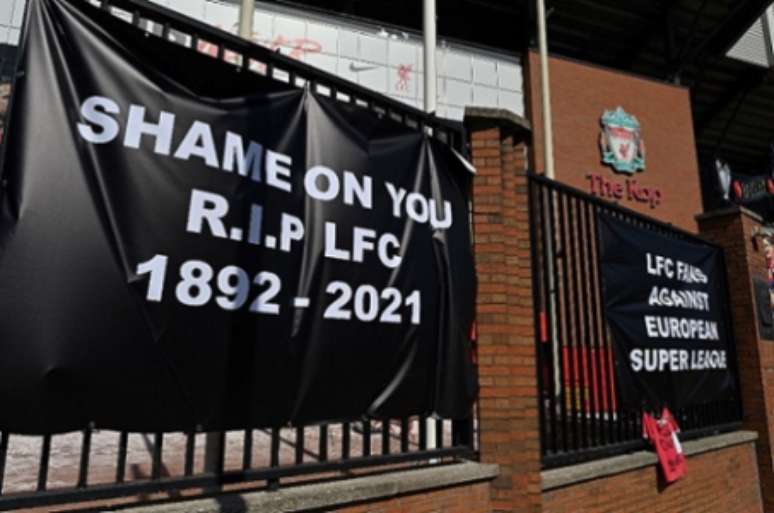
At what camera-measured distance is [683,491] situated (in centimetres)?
535

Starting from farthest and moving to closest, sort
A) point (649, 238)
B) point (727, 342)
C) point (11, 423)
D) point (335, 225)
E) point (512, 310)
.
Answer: point (727, 342) → point (649, 238) → point (512, 310) → point (335, 225) → point (11, 423)

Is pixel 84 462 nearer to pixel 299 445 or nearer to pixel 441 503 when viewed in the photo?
pixel 299 445

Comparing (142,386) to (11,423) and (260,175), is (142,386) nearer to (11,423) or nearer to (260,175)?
(11,423)

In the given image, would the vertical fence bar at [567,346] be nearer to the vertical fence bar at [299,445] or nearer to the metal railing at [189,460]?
the metal railing at [189,460]

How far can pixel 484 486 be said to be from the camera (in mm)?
3676

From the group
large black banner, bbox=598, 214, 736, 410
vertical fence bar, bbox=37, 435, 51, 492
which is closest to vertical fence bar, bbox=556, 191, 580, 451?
large black banner, bbox=598, 214, 736, 410

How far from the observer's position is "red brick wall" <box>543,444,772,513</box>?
427 centimetres

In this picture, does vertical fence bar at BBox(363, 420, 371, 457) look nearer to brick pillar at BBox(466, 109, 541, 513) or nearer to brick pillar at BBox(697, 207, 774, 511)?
brick pillar at BBox(466, 109, 541, 513)

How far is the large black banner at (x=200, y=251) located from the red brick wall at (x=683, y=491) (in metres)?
1.38

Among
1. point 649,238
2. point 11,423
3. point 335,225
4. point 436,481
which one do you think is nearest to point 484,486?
point 436,481

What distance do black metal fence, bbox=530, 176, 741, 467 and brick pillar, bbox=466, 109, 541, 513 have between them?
0.25m

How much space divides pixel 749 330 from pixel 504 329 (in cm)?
490

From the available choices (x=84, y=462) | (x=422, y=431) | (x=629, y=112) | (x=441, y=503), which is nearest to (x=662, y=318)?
(x=422, y=431)

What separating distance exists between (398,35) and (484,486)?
998 centimetres
